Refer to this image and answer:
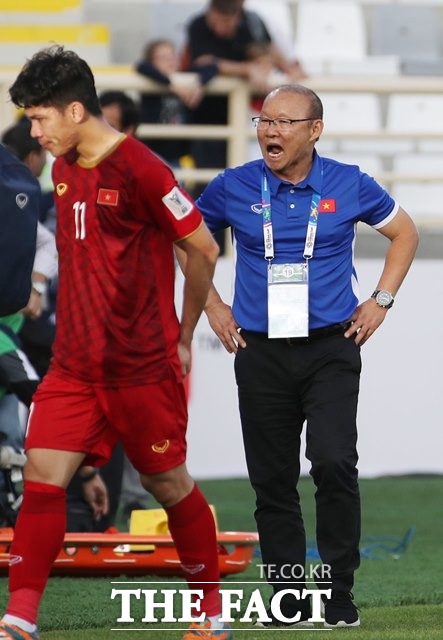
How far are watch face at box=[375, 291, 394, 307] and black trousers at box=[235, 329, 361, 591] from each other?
0.71 feet

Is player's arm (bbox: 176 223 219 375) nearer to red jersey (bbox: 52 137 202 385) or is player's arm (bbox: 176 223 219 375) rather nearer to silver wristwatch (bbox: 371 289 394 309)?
red jersey (bbox: 52 137 202 385)

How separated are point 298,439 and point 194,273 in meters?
1.09

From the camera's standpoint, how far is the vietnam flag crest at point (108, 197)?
4.81 metres

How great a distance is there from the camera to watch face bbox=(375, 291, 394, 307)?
5.78 metres

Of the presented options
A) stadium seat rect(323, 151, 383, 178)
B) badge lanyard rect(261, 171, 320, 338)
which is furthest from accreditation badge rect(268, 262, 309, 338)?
stadium seat rect(323, 151, 383, 178)

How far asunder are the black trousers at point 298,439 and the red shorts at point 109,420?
0.79 m

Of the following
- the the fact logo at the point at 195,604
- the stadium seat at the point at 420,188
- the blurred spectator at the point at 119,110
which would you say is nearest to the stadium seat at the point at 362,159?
the stadium seat at the point at 420,188

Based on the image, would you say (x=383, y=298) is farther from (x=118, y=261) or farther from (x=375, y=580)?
(x=375, y=580)

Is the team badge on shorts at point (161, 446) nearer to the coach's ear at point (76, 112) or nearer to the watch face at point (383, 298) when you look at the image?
the coach's ear at point (76, 112)

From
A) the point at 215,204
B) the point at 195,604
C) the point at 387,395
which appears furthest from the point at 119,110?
the point at 195,604

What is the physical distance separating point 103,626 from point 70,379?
1237 mm

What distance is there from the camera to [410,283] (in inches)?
434

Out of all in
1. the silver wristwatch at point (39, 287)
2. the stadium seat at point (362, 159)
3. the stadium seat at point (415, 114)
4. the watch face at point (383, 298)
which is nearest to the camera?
the watch face at point (383, 298)

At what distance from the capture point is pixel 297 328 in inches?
220
